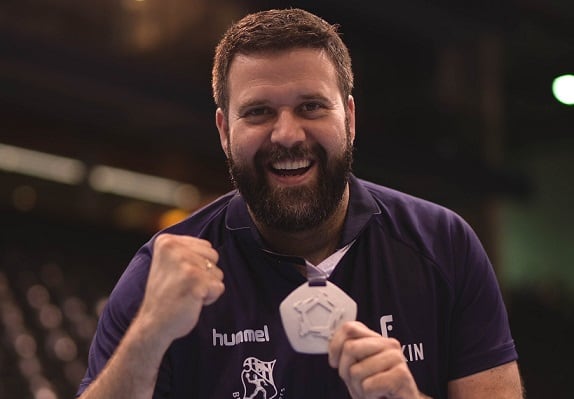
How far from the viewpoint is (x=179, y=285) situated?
182 centimetres

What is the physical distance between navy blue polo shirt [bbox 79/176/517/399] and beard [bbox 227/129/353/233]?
0.11 m

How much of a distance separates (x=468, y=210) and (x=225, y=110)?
1003cm

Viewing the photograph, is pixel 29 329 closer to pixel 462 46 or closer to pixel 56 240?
pixel 56 240

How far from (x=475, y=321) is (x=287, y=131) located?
2.25ft

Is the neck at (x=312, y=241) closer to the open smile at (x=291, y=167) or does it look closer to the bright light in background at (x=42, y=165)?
the open smile at (x=291, y=167)

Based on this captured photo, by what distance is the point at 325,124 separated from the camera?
2148 millimetres

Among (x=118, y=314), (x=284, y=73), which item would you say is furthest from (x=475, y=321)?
(x=118, y=314)

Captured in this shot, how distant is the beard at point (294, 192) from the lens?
216 cm

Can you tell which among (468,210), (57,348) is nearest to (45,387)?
(57,348)

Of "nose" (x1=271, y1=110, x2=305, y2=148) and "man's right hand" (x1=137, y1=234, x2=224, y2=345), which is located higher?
"nose" (x1=271, y1=110, x2=305, y2=148)

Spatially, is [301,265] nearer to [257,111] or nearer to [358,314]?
[358,314]

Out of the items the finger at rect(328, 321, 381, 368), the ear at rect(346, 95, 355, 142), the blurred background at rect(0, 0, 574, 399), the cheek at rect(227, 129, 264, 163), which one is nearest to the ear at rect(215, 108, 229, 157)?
the cheek at rect(227, 129, 264, 163)

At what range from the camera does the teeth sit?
2.13m

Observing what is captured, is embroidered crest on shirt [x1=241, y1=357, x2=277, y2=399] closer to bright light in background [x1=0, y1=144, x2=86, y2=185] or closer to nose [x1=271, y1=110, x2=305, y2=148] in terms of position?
nose [x1=271, y1=110, x2=305, y2=148]
